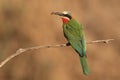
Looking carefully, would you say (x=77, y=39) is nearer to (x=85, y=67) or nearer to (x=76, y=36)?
(x=76, y=36)

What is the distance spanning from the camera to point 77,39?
3760 millimetres

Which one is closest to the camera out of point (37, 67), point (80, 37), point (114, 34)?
point (80, 37)

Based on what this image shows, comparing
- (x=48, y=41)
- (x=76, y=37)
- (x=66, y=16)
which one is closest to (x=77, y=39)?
(x=76, y=37)

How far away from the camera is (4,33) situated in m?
7.06

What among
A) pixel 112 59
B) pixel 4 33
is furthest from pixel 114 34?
pixel 4 33

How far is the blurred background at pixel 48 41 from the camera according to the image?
23.3ft

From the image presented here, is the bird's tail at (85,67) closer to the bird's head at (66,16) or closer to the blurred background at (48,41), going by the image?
the bird's head at (66,16)

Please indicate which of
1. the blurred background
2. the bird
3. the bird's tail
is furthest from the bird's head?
the blurred background

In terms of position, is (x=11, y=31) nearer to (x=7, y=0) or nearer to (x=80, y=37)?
(x=7, y=0)

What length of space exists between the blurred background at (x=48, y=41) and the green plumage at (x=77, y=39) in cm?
267

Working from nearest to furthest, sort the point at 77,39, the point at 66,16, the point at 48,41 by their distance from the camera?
the point at 77,39 → the point at 66,16 → the point at 48,41

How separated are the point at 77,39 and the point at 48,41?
3774 mm

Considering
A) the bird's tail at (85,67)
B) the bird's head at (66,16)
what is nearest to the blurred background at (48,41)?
the bird's head at (66,16)

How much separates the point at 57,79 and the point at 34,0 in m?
1.36
